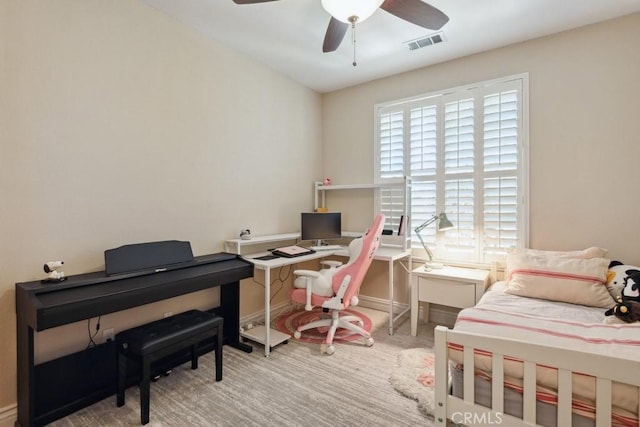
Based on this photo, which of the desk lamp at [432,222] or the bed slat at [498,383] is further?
the desk lamp at [432,222]

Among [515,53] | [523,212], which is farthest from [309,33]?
[523,212]

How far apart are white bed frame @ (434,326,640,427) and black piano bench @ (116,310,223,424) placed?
4.93ft

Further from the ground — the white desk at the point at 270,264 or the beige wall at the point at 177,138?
the beige wall at the point at 177,138

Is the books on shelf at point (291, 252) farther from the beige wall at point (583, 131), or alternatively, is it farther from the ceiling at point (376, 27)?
the beige wall at point (583, 131)

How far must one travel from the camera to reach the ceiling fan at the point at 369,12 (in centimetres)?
167

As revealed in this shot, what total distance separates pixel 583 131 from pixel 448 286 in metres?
1.72

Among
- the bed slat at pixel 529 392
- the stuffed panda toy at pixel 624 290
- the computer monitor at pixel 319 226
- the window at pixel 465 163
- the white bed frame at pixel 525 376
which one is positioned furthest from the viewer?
the computer monitor at pixel 319 226

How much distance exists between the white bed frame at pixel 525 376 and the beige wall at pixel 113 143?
2092 millimetres

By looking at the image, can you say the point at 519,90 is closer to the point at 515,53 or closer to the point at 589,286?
the point at 515,53

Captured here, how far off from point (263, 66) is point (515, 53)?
2463mm

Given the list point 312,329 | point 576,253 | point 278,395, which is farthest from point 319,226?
point 576,253

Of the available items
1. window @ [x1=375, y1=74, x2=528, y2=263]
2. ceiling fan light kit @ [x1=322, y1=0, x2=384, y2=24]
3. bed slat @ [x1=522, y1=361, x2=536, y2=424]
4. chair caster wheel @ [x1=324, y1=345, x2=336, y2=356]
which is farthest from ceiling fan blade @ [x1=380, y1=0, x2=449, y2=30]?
chair caster wheel @ [x1=324, y1=345, x2=336, y2=356]

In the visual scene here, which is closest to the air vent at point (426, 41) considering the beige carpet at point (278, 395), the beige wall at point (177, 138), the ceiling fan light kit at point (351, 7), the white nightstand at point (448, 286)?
the beige wall at point (177, 138)

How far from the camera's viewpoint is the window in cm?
282
